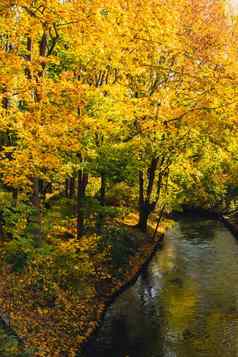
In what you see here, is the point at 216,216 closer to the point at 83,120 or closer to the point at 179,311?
the point at 179,311

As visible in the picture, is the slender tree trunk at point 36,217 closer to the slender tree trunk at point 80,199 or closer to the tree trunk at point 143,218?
the slender tree trunk at point 80,199

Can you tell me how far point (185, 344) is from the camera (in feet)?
61.1

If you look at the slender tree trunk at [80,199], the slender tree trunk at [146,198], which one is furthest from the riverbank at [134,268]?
the slender tree trunk at [80,199]

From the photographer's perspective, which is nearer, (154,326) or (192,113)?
(192,113)

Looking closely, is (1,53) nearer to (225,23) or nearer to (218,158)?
→ (225,23)

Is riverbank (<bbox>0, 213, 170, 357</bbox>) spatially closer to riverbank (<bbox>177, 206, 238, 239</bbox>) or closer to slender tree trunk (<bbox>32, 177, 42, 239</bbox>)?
slender tree trunk (<bbox>32, 177, 42, 239</bbox>)

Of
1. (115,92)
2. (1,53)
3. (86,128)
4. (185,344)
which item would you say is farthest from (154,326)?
(1,53)

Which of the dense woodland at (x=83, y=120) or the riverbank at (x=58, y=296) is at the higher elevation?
the dense woodland at (x=83, y=120)

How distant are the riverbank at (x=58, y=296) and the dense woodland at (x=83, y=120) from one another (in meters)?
0.06

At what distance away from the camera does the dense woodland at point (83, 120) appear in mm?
16984

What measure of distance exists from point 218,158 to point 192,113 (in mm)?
18950

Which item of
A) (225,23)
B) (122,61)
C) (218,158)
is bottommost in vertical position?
(218,158)

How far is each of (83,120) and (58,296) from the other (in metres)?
7.37

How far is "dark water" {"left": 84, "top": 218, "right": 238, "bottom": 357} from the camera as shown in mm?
18406
